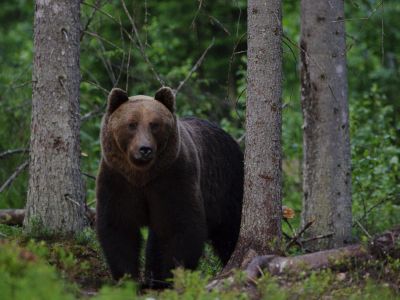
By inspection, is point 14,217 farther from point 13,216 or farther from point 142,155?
point 142,155

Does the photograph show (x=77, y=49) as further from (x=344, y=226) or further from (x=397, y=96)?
(x=397, y=96)

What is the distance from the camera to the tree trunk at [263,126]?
6.56m

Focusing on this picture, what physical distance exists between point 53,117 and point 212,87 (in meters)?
11.8

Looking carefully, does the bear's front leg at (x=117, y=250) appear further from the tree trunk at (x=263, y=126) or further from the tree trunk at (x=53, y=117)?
the tree trunk at (x=263, y=126)

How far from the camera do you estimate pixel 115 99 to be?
6965 mm

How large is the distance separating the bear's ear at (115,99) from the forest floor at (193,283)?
4.30ft

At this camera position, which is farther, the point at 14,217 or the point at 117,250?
the point at 14,217

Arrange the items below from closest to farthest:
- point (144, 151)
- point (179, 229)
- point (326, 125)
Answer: point (144, 151), point (179, 229), point (326, 125)

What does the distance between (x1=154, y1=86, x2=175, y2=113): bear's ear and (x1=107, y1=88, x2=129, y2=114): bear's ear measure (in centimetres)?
28

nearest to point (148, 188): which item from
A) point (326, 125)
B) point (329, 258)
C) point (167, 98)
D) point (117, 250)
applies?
point (117, 250)

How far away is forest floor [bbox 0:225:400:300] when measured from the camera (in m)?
4.41

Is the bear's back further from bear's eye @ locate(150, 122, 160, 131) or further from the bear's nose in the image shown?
the bear's nose

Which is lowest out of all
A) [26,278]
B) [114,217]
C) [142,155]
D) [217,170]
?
[26,278]

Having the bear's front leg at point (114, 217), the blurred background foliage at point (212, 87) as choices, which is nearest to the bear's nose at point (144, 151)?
the bear's front leg at point (114, 217)
